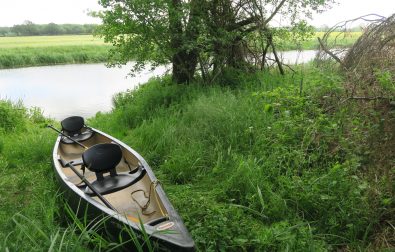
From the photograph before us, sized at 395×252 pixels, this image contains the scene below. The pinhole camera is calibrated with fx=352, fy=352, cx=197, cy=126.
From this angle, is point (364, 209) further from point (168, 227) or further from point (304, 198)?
point (168, 227)

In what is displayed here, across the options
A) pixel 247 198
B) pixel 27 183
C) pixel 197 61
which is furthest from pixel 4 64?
pixel 247 198

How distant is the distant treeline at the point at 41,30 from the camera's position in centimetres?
5158

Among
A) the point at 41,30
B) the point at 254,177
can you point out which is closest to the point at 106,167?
the point at 254,177

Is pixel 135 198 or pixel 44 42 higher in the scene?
pixel 135 198

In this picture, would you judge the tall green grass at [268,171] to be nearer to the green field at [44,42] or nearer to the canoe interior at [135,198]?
the canoe interior at [135,198]

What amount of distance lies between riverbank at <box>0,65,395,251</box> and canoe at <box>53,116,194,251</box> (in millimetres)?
253

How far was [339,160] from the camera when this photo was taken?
3.93 metres

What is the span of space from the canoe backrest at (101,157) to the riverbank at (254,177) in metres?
0.63

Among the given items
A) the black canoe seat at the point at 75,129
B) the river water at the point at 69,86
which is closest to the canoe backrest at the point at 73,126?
the black canoe seat at the point at 75,129

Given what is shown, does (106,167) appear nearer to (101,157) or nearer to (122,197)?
(101,157)

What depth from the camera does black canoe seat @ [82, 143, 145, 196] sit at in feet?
12.6

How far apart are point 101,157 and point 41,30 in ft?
190

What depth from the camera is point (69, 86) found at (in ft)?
50.9

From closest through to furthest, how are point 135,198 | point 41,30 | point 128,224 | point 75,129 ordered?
point 128,224, point 135,198, point 75,129, point 41,30
